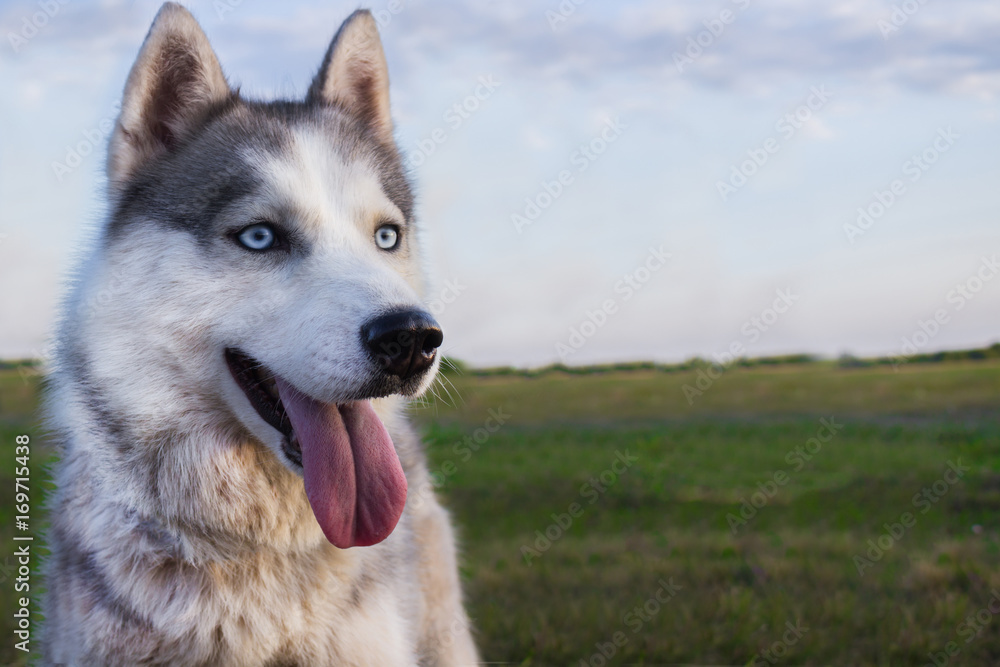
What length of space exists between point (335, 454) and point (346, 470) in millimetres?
74

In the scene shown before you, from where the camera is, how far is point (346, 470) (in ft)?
9.80

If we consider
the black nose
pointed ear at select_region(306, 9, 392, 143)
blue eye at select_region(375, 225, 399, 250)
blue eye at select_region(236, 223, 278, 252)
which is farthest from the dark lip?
pointed ear at select_region(306, 9, 392, 143)

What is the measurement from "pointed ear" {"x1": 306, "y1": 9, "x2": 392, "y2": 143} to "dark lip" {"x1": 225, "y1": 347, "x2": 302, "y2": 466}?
4.84 feet

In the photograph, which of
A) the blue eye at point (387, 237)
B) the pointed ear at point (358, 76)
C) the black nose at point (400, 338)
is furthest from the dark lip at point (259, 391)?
the pointed ear at point (358, 76)

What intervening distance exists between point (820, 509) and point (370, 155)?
7.93 m

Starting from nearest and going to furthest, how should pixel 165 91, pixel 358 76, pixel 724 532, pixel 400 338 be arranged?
pixel 400 338
pixel 165 91
pixel 358 76
pixel 724 532

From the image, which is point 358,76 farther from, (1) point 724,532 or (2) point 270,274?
(1) point 724,532

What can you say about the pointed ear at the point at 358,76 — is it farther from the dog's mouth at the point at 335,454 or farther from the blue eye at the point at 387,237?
the dog's mouth at the point at 335,454

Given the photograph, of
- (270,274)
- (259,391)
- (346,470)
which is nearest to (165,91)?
(270,274)

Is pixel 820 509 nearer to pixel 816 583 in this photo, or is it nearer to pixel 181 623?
pixel 816 583

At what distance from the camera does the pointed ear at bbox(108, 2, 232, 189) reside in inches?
128

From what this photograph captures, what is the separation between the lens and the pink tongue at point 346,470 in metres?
2.95

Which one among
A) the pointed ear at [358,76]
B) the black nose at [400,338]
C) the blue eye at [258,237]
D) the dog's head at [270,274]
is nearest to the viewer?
the black nose at [400,338]

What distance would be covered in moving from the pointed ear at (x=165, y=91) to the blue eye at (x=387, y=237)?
977 millimetres
